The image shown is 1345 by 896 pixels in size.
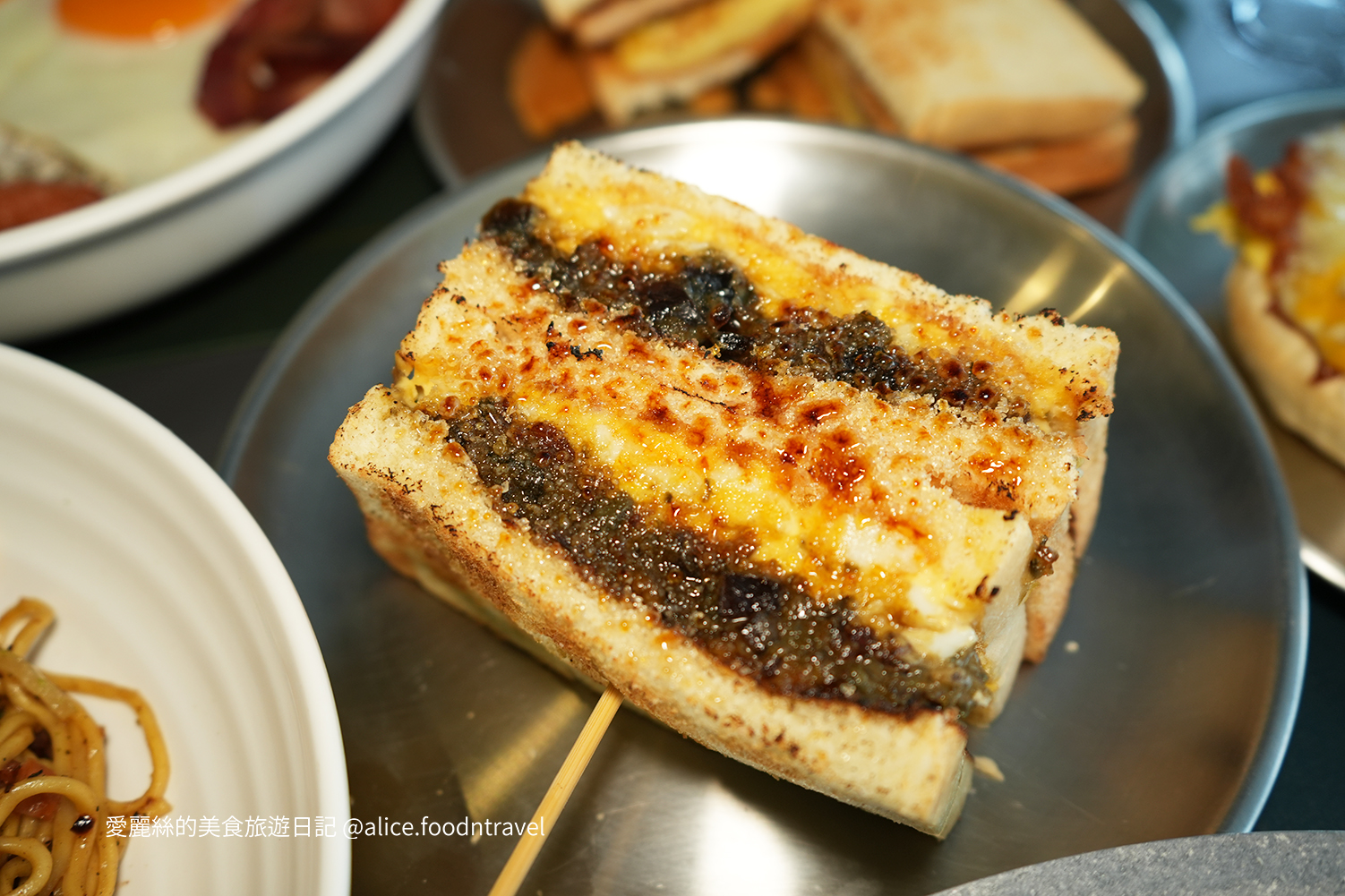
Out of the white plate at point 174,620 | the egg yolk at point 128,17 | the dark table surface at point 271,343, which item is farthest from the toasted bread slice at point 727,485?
the egg yolk at point 128,17

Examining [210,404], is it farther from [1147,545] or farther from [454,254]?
[1147,545]

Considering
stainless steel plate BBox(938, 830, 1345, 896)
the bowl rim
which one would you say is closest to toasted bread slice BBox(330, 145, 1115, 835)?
stainless steel plate BBox(938, 830, 1345, 896)

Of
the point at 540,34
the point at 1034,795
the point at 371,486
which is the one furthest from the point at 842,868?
the point at 540,34

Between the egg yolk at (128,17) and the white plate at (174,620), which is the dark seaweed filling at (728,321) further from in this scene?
the egg yolk at (128,17)

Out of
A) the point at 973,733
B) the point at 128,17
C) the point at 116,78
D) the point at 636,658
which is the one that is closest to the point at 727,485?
the point at 636,658

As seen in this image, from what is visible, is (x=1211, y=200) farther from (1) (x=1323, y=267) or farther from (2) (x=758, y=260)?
(2) (x=758, y=260)

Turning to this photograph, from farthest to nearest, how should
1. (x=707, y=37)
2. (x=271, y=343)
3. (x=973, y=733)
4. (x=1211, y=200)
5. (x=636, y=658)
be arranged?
(x=707, y=37) → (x=1211, y=200) → (x=271, y=343) → (x=973, y=733) → (x=636, y=658)
